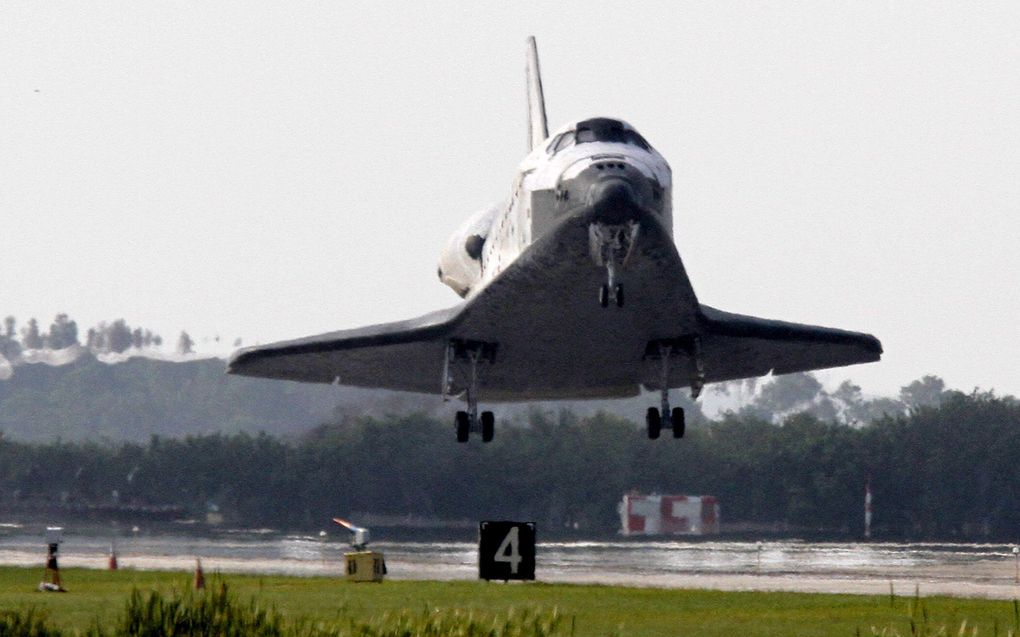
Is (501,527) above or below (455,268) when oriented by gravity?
below

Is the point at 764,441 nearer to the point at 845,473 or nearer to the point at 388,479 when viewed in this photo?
the point at 845,473

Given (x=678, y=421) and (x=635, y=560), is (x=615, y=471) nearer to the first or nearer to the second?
(x=635, y=560)

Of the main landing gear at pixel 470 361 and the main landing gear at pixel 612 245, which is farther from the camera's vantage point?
the main landing gear at pixel 470 361

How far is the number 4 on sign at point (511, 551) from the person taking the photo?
3036 centimetres

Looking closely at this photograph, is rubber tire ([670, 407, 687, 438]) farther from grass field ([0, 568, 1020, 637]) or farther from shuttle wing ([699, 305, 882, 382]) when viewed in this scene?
grass field ([0, 568, 1020, 637])

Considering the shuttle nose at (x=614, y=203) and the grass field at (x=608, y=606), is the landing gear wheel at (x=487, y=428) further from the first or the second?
the shuttle nose at (x=614, y=203)

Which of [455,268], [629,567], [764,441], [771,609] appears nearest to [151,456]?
[764,441]

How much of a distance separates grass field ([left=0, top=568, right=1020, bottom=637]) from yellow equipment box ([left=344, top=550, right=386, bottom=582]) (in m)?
0.38

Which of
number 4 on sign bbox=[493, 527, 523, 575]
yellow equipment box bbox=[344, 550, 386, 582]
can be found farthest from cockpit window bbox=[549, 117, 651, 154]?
yellow equipment box bbox=[344, 550, 386, 582]

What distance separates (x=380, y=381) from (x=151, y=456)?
6073 cm

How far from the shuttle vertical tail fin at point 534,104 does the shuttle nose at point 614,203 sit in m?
16.2

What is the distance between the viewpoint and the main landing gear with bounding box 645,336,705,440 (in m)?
28.7

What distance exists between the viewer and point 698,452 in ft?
283

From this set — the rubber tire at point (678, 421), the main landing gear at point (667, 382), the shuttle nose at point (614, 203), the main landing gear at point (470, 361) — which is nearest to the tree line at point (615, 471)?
the rubber tire at point (678, 421)
